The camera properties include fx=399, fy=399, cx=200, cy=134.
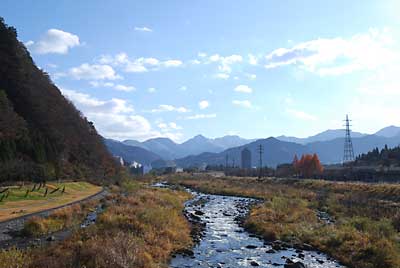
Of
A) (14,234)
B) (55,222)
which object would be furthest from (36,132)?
(14,234)

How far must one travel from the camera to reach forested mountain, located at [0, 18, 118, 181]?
57.4 meters

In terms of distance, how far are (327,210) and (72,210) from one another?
87.6 feet

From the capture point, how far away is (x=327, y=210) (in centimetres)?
4381

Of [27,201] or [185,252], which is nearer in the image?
[185,252]

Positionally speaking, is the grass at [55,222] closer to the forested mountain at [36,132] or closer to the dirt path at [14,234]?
the dirt path at [14,234]

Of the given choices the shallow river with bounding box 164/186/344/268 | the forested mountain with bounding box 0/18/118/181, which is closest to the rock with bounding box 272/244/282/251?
the shallow river with bounding box 164/186/344/268

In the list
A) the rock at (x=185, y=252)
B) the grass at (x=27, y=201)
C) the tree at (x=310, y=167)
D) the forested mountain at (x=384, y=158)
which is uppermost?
the forested mountain at (x=384, y=158)

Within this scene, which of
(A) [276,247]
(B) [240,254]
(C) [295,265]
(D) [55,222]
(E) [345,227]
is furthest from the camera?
(D) [55,222]

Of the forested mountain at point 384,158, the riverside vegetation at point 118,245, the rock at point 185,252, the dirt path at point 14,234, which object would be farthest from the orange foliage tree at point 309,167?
the dirt path at point 14,234

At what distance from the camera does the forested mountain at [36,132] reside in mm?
57438

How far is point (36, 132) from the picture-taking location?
2928 inches

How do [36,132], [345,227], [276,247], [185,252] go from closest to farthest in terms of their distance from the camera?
[185,252] < [276,247] < [345,227] < [36,132]

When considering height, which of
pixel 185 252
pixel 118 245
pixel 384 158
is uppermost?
pixel 384 158

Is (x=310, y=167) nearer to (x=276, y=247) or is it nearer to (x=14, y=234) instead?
(x=276, y=247)
